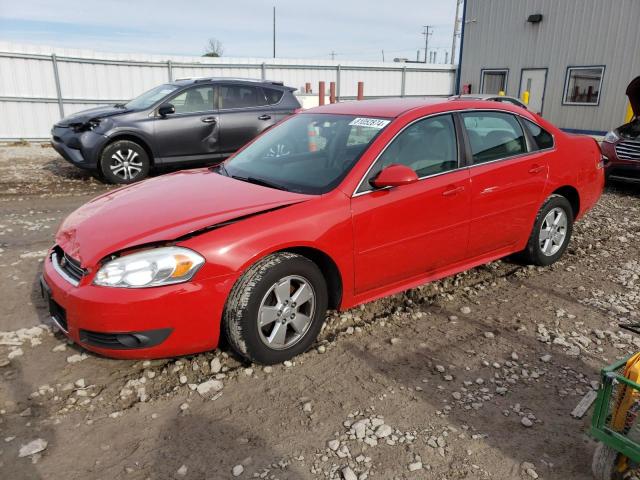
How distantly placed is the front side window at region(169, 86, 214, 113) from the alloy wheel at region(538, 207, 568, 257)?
6.21 meters

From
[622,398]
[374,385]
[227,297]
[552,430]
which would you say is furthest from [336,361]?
[622,398]

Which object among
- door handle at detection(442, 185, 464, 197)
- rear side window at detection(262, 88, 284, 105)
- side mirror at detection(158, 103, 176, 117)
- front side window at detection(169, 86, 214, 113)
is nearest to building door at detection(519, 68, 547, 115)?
rear side window at detection(262, 88, 284, 105)

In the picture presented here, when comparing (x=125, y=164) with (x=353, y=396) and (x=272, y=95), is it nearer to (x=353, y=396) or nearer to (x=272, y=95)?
(x=272, y=95)

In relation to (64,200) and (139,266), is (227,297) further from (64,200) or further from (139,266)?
(64,200)

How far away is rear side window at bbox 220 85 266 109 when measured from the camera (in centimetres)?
909

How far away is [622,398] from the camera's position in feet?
7.09

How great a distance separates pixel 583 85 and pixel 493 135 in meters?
14.9

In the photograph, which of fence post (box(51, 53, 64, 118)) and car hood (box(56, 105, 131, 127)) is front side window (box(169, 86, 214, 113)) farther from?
fence post (box(51, 53, 64, 118))

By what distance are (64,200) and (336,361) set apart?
19.0ft

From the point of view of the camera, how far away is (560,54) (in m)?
17.0

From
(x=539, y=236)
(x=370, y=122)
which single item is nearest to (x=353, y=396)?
(x=370, y=122)

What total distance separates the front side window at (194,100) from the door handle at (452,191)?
620cm

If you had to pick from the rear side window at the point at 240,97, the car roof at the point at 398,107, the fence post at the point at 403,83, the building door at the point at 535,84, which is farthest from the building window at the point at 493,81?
the car roof at the point at 398,107

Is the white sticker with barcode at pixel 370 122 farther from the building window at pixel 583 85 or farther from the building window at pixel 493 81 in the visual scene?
the building window at pixel 493 81
